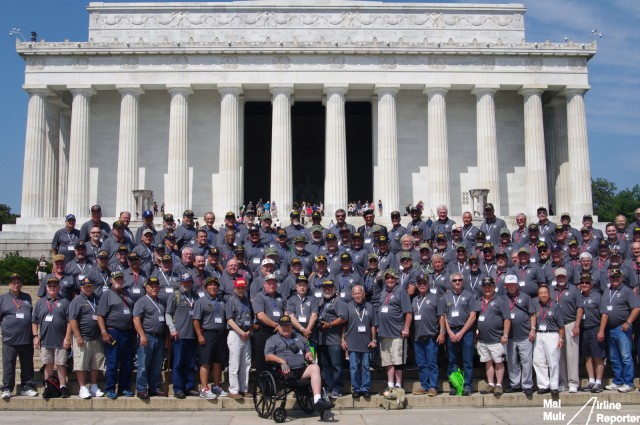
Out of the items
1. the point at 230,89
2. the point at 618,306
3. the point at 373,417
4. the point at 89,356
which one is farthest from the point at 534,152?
the point at 89,356

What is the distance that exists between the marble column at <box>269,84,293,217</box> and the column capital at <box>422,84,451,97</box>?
385 inches

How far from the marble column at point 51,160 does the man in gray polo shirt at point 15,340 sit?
33.6m

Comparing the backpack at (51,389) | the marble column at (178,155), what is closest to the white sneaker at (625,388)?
the backpack at (51,389)

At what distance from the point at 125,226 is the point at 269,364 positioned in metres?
6.76

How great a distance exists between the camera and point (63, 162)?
50.9 m

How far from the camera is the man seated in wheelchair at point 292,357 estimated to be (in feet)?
47.6

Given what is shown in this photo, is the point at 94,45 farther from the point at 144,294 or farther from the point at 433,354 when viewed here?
the point at 433,354

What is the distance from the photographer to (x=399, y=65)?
47.8 metres

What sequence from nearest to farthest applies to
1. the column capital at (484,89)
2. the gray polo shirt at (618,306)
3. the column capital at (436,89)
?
the gray polo shirt at (618,306)
the column capital at (436,89)
the column capital at (484,89)

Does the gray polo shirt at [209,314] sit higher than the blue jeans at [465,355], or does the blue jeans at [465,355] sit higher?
the gray polo shirt at [209,314]

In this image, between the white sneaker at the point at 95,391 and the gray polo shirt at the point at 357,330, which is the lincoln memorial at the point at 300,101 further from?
the white sneaker at the point at 95,391


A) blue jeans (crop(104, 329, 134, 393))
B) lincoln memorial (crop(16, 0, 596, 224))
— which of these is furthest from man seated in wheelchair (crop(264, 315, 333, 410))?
lincoln memorial (crop(16, 0, 596, 224))

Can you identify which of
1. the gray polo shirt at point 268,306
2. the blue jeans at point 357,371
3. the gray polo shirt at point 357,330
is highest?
the gray polo shirt at point 268,306

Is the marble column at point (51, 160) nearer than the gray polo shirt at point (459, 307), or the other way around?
the gray polo shirt at point (459, 307)
